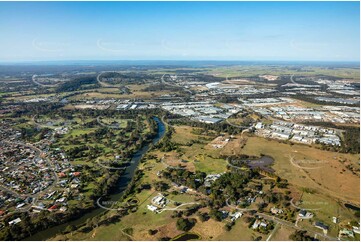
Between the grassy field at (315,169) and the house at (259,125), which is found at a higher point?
the house at (259,125)

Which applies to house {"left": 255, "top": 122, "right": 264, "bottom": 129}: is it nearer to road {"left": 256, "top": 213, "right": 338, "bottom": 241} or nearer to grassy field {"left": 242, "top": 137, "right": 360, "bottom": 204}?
grassy field {"left": 242, "top": 137, "right": 360, "bottom": 204}

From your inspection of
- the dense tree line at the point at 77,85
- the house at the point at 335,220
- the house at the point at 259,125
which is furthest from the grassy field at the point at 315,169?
the dense tree line at the point at 77,85

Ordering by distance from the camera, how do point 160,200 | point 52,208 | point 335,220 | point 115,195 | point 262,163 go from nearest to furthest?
point 335,220 < point 52,208 < point 160,200 < point 115,195 < point 262,163

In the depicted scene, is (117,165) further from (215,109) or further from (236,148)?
(215,109)

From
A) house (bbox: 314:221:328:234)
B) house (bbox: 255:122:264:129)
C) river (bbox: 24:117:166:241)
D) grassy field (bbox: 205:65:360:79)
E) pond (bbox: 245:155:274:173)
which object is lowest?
river (bbox: 24:117:166:241)

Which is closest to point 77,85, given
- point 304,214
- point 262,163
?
point 262,163

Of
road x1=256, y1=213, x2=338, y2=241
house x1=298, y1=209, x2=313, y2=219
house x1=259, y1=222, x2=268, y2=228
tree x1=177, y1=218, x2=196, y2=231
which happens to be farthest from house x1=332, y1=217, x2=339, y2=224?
tree x1=177, y1=218, x2=196, y2=231

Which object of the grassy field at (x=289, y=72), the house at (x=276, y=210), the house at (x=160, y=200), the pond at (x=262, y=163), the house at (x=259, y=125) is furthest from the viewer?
the grassy field at (x=289, y=72)

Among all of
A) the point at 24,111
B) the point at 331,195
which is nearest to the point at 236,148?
the point at 331,195

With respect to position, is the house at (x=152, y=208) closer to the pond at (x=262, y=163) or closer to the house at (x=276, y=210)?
the house at (x=276, y=210)

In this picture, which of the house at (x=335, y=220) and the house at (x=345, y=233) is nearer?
the house at (x=345, y=233)

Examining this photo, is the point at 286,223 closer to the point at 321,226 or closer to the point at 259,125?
the point at 321,226
